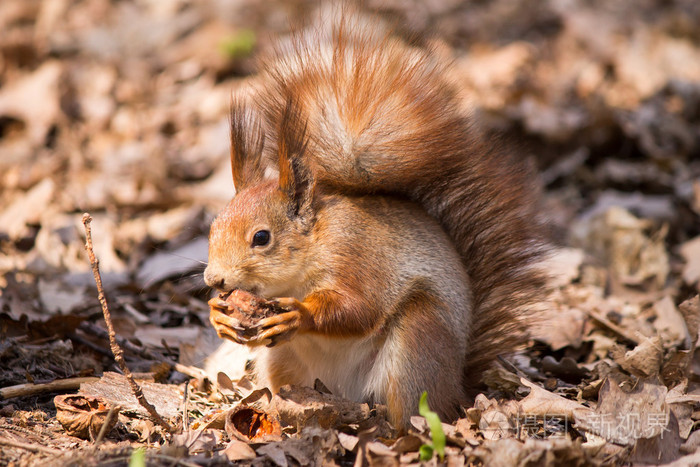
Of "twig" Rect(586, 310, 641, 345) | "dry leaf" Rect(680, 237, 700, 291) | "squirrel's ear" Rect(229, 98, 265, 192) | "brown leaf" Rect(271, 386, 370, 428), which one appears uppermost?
"squirrel's ear" Rect(229, 98, 265, 192)

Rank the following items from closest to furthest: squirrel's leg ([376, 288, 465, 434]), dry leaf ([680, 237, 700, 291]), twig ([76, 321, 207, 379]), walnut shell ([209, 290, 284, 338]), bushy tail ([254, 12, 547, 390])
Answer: walnut shell ([209, 290, 284, 338]) < squirrel's leg ([376, 288, 465, 434]) < bushy tail ([254, 12, 547, 390]) < twig ([76, 321, 207, 379]) < dry leaf ([680, 237, 700, 291])

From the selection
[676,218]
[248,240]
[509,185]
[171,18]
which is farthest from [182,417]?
[171,18]

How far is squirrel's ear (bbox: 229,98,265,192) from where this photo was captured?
9.68 ft

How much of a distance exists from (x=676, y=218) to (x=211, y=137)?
4.03 m

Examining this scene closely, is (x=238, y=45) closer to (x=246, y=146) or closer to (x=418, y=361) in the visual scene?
(x=246, y=146)

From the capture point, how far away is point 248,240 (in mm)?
2686

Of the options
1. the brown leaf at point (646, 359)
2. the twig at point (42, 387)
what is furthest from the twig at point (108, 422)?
the brown leaf at point (646, 359)

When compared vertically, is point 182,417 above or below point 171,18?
below

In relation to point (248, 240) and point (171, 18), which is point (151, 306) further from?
point (171, 18)

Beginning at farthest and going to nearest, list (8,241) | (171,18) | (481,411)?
(171,18) → (8,241) → (481,411)

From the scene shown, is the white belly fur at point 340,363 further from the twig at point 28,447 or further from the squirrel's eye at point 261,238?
the twig at point 28,447

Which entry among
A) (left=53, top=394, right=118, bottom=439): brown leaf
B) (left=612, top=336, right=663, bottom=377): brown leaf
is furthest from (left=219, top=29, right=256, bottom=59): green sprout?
(left=612, top=336, right=663, bottom=377): brown leaf

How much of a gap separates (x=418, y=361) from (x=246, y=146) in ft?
4.07

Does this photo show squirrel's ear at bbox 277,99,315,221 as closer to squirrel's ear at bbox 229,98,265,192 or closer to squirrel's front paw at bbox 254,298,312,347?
squirrel's ear at bbox 229,98,265,192
